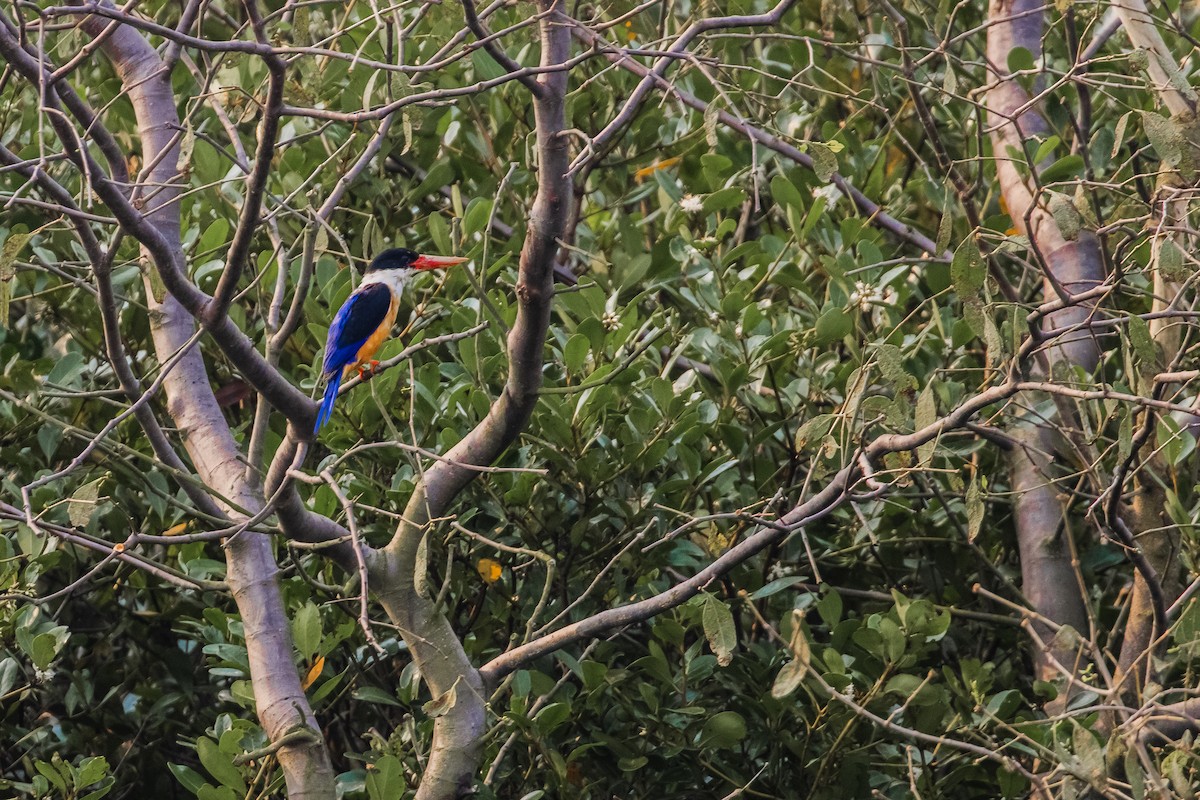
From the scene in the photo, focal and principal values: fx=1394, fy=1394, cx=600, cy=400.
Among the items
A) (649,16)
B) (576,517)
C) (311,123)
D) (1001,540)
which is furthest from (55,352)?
(1001,540)

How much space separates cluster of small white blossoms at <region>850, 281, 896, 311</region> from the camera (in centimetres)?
334

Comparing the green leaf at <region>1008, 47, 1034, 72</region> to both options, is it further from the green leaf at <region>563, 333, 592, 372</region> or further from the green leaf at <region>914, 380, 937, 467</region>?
the green leaf at <region>914, 380, 937, 467</region>

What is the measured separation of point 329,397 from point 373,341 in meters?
0.96

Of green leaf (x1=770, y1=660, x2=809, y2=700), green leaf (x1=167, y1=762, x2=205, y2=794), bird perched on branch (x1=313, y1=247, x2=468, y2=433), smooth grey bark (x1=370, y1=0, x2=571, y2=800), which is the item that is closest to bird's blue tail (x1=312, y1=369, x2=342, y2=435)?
bird perched on branch (x1=313, y1=247, x2=468, y2=433)

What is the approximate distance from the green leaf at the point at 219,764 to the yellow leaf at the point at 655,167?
1882mm

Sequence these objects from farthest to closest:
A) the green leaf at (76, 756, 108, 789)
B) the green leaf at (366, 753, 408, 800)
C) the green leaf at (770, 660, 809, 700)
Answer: the green leaf at (76, 756, 108, 789) < the green leaf at (366, 753, 408, 800) < the green leaf at (770, 660, 809, 700)

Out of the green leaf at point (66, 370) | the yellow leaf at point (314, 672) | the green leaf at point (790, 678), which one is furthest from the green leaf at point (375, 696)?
the green leaf at point (790, 678)

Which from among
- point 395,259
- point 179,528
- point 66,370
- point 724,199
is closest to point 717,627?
point 724,199

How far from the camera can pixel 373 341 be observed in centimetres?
412

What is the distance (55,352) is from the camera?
403 centimetres

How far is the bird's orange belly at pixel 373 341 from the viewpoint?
3.72m

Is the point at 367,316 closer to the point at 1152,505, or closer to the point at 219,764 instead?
the point at 219,764

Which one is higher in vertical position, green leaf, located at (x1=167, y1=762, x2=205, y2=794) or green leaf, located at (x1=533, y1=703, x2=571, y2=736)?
green leaf, located at (x1=167, y1=762, x2=205, y2=794)

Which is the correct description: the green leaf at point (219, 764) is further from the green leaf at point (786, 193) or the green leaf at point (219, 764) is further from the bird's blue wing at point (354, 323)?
the green leaf at point (786, 193)
